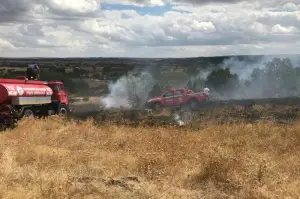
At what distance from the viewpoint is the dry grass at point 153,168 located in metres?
6.89

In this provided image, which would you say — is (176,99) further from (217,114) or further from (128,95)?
(128,95)

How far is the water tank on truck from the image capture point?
17.1m

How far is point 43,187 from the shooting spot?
684cm

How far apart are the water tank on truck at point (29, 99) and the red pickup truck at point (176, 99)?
6.66 m

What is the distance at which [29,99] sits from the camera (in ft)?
61.6

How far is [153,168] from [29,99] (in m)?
11.9

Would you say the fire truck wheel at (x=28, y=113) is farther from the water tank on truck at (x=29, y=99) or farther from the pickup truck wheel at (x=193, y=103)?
the pickup truck wheel at (x=193, y=103)

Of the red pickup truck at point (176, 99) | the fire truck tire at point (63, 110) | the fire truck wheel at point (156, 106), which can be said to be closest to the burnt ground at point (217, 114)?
the fire truck tire at point (63, 110)

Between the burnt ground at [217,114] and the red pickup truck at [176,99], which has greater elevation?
the red pickup truck at [176,99]

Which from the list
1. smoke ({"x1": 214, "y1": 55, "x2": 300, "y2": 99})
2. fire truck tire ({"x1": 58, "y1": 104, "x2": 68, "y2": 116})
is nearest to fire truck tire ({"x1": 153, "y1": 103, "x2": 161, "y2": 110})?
fire truck tire ({"x1": 58, "y1": 104, "x2": 68, "y2": 116})

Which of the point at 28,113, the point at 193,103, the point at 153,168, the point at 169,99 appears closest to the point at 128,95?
the point at 169,99

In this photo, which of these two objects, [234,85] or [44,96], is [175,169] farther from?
[234,85]

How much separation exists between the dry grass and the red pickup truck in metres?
14.0

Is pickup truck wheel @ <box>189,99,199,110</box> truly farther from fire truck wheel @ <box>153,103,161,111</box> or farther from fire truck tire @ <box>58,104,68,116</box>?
fire truck tire @ <box>58,104,68,116</box>
